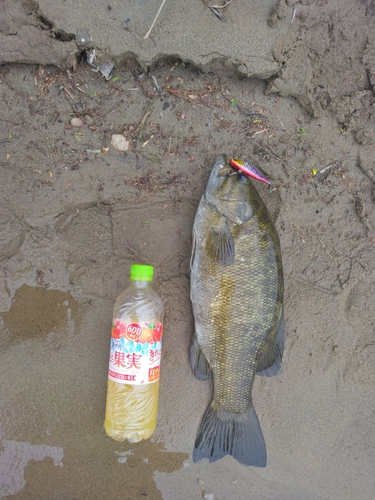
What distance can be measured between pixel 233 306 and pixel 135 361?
2.85 ft

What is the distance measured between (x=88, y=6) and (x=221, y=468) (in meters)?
3.99

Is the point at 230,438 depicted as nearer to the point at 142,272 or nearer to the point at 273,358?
the point at 273,358

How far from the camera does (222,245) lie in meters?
2.85

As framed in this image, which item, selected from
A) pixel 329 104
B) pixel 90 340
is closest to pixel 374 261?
pixel 329 104

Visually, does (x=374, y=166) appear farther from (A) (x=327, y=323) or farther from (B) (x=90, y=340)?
(B) (x=90, y=340)

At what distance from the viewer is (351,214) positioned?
3291 mm

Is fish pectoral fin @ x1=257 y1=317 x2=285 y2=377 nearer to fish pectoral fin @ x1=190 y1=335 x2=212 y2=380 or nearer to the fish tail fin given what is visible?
the fish tail fin

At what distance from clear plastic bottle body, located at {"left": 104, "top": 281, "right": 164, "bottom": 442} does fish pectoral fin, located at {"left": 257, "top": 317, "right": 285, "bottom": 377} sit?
889mm

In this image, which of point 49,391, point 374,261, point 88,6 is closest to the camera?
point 88,6

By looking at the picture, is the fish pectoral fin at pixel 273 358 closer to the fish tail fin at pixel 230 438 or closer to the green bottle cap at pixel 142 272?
the fish tail fin at pixel 230 438

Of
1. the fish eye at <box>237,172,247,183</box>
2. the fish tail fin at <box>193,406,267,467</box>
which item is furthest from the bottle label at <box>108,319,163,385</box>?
the fish eye at <box>237,172,247,183</box>

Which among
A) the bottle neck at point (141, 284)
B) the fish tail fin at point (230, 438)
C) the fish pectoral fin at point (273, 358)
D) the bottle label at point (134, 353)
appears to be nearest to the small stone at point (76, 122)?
the bottle neck at point (141, 284)

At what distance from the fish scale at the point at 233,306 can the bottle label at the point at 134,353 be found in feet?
1.36

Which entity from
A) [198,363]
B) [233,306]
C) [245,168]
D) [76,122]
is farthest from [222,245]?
[76,122]
